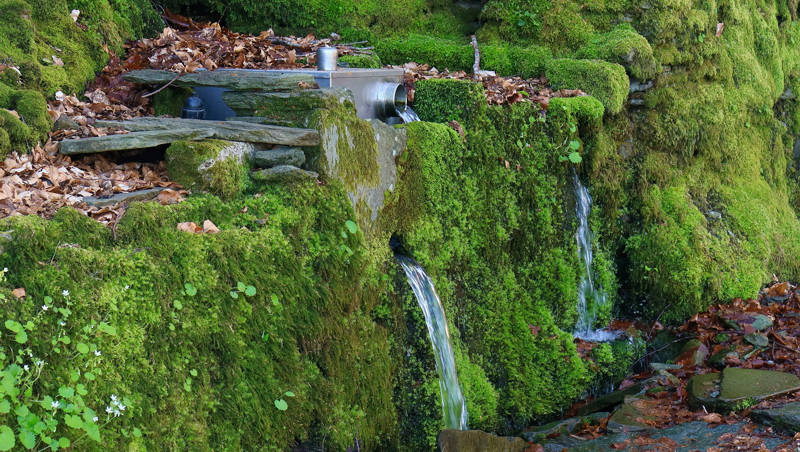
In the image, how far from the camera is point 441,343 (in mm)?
5605

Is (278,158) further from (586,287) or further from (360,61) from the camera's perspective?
(586,287)

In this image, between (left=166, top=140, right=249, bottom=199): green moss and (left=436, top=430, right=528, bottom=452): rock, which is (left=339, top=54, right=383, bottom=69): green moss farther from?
(left=436, top=430, right=528, bottom=452): rock

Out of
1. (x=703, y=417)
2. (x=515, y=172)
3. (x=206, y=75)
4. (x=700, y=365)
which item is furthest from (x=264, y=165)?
(x=700, y=365)

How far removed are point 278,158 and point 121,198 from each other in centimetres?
108

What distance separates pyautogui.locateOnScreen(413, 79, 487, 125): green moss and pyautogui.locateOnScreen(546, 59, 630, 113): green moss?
173 cm

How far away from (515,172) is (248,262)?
3388 millimetres

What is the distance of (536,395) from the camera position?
6.54m

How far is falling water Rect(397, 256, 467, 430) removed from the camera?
5484 millimetres

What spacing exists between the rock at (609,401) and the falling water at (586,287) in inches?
33.9

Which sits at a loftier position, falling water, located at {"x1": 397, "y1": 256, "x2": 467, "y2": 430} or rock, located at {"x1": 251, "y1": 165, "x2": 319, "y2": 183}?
rock, located at {"x1": 251, "y1": 165, "x2": 319, "y2": 183}

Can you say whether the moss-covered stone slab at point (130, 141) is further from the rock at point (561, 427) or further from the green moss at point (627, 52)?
the green moss at point (627, 52)

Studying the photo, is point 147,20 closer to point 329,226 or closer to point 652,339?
point 329,226

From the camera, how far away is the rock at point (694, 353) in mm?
6863

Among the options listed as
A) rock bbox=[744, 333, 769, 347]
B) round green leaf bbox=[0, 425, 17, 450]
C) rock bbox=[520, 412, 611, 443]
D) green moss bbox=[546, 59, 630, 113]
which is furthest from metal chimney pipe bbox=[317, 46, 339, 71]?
rock bbox=[744, 333, 769, 347]
